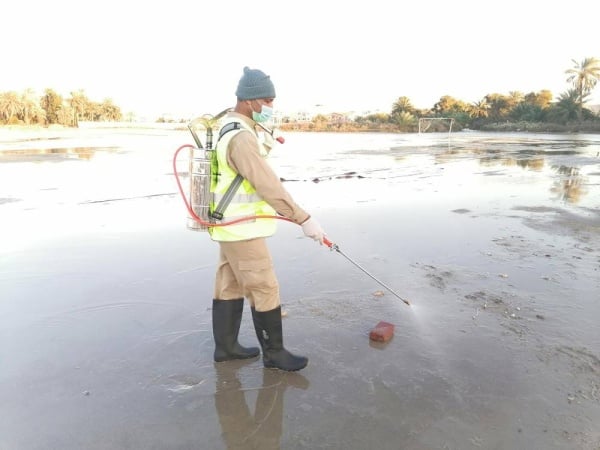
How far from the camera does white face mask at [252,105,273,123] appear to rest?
312 centimetres

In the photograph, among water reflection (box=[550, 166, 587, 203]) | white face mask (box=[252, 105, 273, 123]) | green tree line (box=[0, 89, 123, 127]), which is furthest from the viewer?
green tree line (box=[0, 89, 123, 127])

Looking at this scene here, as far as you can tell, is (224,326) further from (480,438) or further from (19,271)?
(19,271)

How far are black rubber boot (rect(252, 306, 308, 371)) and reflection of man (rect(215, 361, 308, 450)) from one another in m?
0.07

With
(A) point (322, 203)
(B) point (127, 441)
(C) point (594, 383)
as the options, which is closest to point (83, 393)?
(B) point (127, 441)

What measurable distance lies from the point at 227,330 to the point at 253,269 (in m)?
0.57

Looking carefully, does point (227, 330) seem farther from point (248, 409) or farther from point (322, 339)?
point (322, 339)

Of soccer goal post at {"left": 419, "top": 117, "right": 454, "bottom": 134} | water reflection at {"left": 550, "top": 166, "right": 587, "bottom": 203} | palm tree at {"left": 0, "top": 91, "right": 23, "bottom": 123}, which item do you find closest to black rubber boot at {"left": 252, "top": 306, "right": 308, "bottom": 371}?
water reflection at {"left": 550, "top": 166, "right": 587, "bottom": 203}

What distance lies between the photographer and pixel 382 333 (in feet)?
11.5

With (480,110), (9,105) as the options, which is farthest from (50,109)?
(480,110)

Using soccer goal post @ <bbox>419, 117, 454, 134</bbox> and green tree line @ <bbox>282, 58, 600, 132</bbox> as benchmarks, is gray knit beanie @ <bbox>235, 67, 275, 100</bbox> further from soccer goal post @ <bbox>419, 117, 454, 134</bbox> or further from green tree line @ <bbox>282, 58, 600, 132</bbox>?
soccer goal post @ <bbox>419, 117, 454, 134</bbox>

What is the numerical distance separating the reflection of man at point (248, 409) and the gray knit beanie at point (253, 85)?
191cm

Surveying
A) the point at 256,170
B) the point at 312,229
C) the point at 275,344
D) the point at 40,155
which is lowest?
the point at 40,155

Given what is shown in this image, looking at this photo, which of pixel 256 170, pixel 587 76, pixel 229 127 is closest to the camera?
pixel 256 170

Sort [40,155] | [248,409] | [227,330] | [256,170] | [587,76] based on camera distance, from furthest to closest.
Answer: [587,76] → [40,155] → [227,330] → [256,170] → [248,409]
